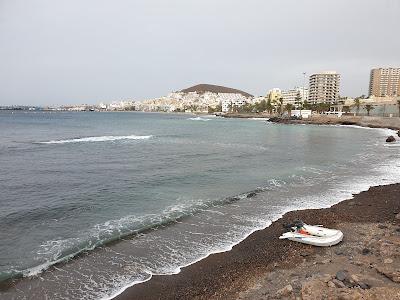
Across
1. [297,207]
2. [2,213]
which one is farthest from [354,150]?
[2,213]

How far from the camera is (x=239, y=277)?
34.9ft

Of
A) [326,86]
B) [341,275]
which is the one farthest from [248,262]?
[326,86]

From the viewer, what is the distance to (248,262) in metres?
11.7

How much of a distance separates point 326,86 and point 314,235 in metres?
190

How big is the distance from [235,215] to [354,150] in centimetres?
3086

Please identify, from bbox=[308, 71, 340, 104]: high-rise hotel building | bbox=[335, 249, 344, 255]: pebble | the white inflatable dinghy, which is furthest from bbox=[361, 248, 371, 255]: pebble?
bbox=[308, 71, 340, 104]: high-rise hotel building

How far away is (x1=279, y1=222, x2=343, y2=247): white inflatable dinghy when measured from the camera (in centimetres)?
1275

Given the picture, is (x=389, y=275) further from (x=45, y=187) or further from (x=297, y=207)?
(x=45, y=187)

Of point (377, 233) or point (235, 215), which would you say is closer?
point (377, 233)

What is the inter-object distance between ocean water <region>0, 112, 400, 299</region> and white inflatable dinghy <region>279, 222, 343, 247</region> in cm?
195

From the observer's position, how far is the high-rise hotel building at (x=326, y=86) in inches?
7283

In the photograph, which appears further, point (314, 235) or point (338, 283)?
point (314, 235)

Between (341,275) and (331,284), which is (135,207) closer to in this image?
(341,275)

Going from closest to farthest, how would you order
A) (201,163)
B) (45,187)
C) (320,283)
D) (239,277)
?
(320,283), (239,277), (45,187), (201,163)
